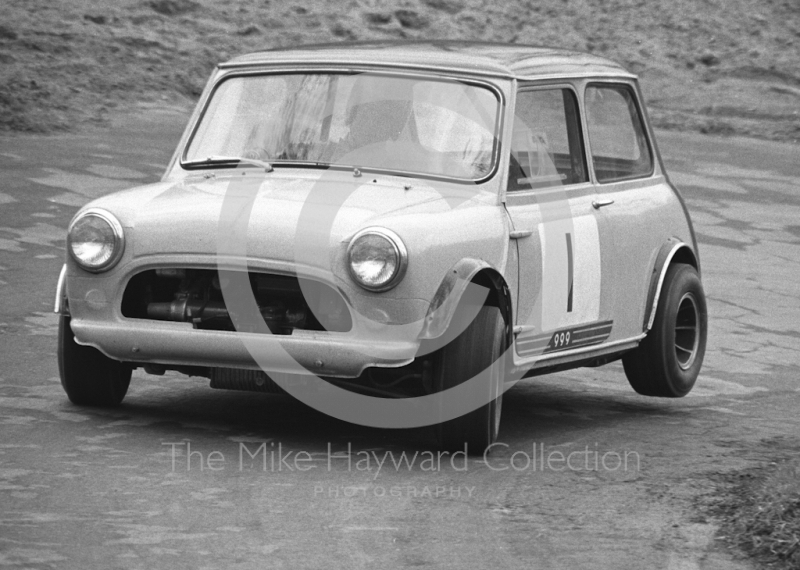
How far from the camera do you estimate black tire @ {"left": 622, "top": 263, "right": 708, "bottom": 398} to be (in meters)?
7.21

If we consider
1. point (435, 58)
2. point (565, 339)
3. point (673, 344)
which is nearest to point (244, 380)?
point (565, 339)

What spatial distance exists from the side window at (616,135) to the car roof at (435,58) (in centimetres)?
20

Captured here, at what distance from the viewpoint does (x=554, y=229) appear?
6.30m

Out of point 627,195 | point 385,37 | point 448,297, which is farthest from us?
point 385,37

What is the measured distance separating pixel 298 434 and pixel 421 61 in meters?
1.69

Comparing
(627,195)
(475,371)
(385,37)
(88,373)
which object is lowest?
(385,37)

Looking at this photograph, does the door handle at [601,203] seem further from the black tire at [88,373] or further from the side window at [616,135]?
the black tire at [88,373]

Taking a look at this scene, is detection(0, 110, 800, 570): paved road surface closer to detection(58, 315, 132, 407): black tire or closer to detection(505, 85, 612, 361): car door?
detection(58, 315, 132, 407): black tire

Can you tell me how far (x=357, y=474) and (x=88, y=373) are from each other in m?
1.40

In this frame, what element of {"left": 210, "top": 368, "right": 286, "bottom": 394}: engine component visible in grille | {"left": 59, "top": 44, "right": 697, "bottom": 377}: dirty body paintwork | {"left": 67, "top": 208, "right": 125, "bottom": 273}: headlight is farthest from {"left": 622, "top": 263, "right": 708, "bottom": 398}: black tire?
{"left": 67, "top": 208, "right": 125, "bottom": 273}: headlight

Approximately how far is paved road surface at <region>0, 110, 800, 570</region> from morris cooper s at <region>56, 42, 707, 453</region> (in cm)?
25

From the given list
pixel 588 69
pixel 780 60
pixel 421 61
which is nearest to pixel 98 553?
pixel 421 61

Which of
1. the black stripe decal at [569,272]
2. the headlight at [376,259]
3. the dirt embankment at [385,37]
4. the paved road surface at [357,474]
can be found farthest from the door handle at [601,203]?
the dirt embankment at [385,37]
